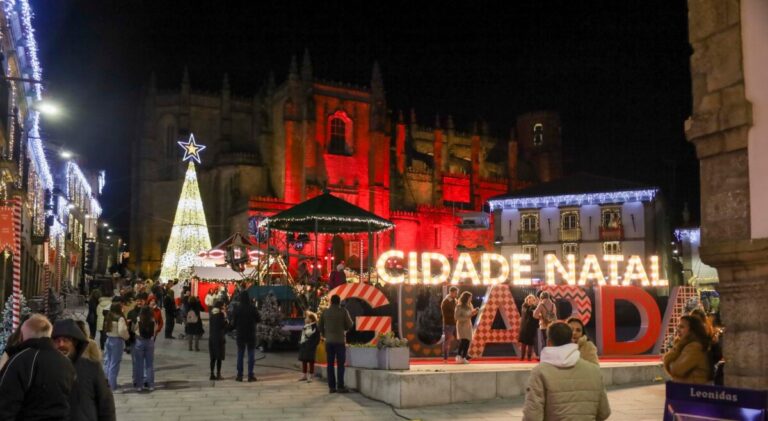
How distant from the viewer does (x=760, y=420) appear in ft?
15.1

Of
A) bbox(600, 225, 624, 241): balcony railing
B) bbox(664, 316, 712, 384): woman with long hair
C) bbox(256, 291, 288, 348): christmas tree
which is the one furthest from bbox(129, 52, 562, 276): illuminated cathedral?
bbox(664, 316, 712, 384): woman with long hair

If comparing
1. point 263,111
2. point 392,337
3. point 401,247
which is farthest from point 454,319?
point 263,111

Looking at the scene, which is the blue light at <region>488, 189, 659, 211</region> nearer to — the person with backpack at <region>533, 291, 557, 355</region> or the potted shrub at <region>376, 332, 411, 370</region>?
the person with backpack at <region>533, 291, 557, 355</region>

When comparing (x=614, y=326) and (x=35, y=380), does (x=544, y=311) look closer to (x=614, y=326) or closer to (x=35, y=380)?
(x=614, y=326)

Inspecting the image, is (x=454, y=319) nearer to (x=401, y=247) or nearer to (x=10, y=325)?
(x=10, y=325)

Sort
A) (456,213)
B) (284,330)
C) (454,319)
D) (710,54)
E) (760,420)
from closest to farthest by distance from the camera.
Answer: (760,420) → (710,54) → (454,319) → (284,330) → (456,213)

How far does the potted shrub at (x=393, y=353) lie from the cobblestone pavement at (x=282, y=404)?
784 mm

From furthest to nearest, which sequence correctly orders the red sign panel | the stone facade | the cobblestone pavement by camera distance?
the red sign panel → the cobblestone pavement → the stone facade

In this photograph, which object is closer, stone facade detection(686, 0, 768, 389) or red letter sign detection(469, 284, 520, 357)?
stone facade detection(686, 0, 768, 389)

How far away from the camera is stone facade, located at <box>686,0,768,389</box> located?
18.0 ft

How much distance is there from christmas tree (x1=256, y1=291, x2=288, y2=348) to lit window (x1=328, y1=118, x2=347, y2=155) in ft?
134

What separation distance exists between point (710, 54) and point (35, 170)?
33.8m

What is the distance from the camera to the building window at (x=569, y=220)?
52872 millimetres

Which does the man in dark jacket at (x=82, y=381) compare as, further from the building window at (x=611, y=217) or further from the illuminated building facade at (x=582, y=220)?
the building window at (x=611, y=217)
